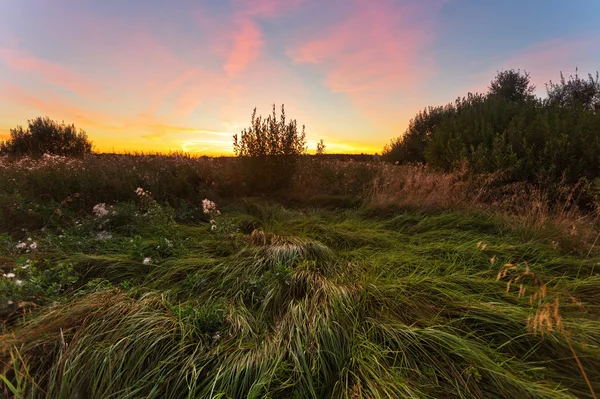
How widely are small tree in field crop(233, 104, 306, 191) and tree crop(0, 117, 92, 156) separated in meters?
9.76

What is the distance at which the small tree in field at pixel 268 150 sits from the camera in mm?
6531

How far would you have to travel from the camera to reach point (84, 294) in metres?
2.20

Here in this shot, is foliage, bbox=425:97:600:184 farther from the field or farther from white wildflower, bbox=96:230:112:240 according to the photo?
white wildflower, bbox=96:230:112:240

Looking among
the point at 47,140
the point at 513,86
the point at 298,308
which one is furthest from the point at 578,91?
the point at 47,140

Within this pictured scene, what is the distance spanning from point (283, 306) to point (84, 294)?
1.55m

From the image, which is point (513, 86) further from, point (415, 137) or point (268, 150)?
point (268, 150)

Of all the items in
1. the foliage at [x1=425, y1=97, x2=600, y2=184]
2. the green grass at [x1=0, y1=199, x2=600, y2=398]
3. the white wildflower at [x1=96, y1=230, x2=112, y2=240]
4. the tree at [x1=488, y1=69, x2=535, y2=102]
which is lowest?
the green grass at [x1=0, y1=199, x2=600, y2=398]

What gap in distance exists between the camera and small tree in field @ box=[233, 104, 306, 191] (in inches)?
257

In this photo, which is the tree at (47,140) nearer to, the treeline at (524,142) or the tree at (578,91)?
the treeline at (524,142)

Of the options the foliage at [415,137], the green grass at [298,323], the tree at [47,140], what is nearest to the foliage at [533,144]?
the green grass at [298,323]

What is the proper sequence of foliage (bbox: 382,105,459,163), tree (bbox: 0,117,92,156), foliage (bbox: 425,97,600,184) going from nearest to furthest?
foliage (bbox: 425,97,600,184) → tree (bbox: 0,117,92,156) → foliage (bbox: 382,105,459,163)

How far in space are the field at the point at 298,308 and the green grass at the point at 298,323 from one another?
0.01 m

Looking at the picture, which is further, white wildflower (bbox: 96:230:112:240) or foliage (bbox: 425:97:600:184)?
foliage (bbox: 425:97:600:184)

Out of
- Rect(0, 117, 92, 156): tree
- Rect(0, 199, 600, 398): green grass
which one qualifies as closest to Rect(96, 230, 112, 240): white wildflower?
Rect(0, 199, 600, 398): green grass
